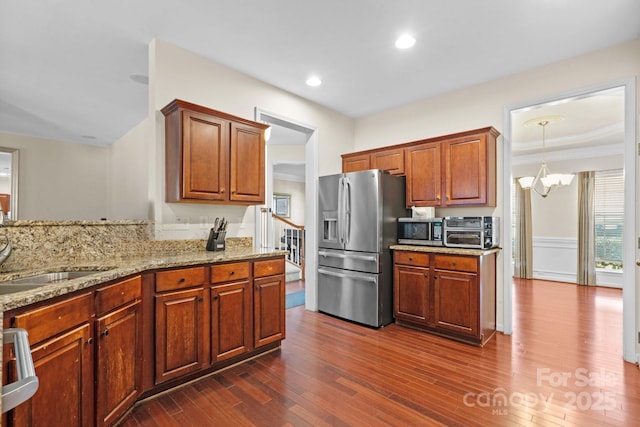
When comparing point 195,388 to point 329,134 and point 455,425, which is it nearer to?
point 455,425

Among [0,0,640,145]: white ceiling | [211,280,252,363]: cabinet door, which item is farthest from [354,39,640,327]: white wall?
[211,280,252,363]: cabinet door

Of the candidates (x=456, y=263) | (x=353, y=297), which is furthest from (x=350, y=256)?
(x=456, y=263)

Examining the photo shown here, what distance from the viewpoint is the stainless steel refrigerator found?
3.56m

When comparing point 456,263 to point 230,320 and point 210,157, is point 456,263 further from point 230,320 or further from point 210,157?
point 210,157

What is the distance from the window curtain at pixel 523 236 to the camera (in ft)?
21.6

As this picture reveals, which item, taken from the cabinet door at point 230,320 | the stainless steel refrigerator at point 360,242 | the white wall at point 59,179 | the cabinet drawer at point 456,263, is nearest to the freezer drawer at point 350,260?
the stainless steel refrigerator at point 360,242

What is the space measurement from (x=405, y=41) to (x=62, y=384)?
3303 millimetres

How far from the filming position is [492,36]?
2674 mm

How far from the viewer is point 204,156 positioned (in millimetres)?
2730

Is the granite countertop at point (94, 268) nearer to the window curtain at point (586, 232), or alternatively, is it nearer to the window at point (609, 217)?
the window curtain at point (586, 232)

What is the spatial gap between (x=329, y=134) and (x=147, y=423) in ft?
12.1

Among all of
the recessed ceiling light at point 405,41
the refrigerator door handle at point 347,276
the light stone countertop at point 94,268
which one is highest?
the recessed ceiling light at point 405,41

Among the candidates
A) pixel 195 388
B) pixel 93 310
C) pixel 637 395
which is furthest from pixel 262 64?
pixel 637 395

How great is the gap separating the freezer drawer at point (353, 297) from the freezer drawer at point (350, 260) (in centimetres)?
6
